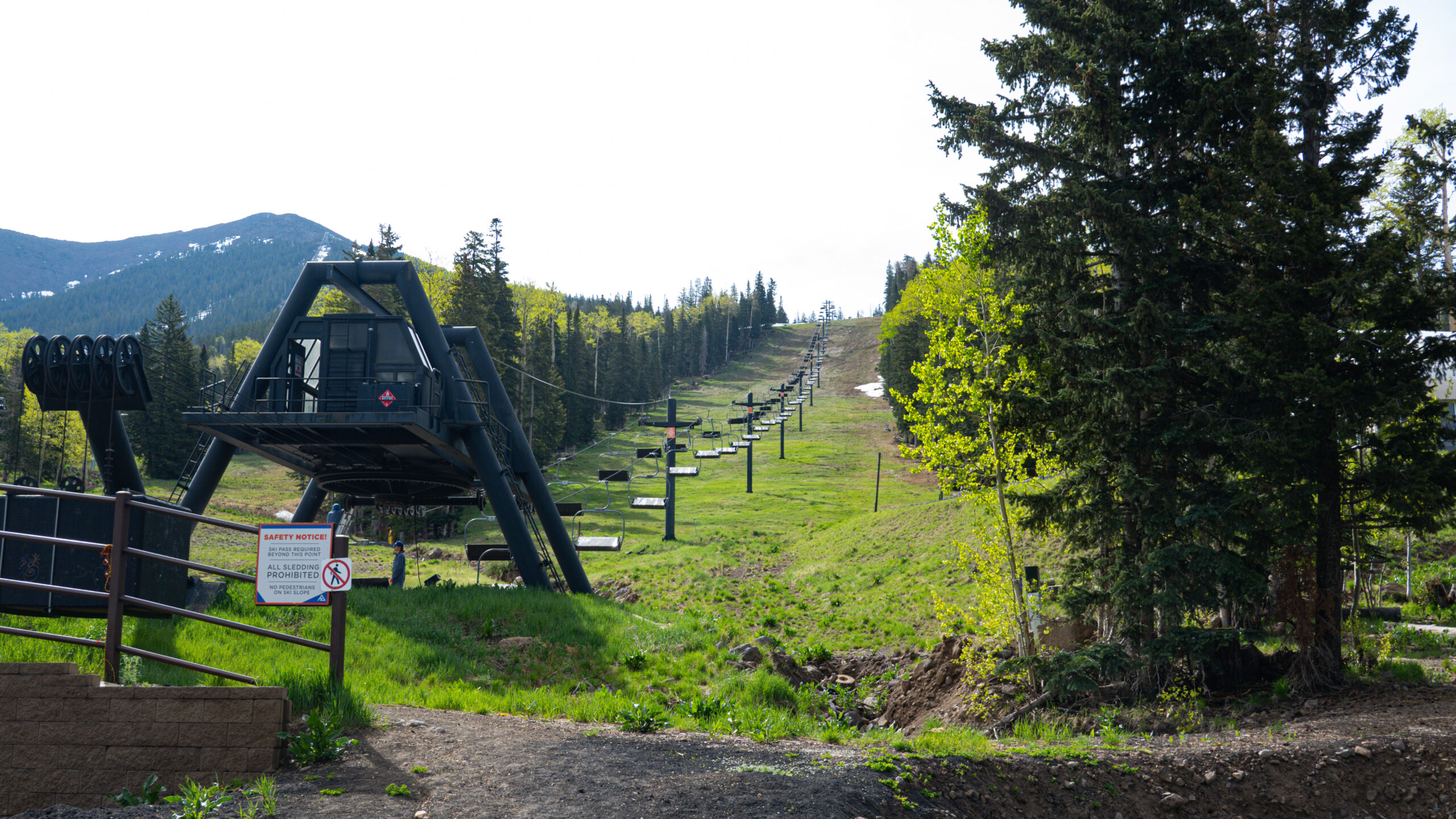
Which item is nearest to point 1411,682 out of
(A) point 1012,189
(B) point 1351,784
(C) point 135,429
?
(B) point 1351,784

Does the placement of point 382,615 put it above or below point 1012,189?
below

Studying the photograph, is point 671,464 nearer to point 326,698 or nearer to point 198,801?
point 326,698

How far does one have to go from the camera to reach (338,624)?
675 centimetres

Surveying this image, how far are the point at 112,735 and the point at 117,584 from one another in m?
1.20

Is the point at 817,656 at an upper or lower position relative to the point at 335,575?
lower

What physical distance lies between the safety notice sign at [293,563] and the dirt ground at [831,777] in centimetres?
133

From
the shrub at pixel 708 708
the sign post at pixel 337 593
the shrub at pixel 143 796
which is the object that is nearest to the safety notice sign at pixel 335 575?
the sign post at pixel 337 593

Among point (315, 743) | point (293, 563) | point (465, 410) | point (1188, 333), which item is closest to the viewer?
point (315, 743)

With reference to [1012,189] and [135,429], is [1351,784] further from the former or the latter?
[135,429]

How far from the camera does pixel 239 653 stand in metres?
9.38

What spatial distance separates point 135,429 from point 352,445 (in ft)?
195

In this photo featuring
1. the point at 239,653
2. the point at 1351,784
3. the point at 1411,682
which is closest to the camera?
the point at 1351,784

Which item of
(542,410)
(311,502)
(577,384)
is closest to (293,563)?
(311,502)

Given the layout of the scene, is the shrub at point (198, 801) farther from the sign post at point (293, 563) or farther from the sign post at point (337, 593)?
the sign post at point (293, 563)
